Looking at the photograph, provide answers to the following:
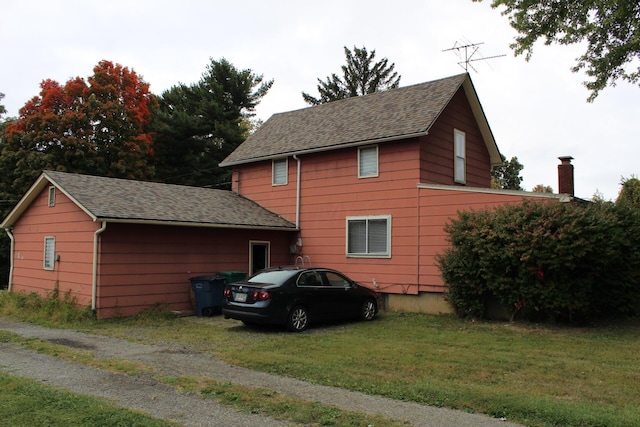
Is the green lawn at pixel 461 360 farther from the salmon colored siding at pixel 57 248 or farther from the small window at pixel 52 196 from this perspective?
the small window at pixel 52 196

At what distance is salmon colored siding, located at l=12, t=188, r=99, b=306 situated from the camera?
14.0 meters

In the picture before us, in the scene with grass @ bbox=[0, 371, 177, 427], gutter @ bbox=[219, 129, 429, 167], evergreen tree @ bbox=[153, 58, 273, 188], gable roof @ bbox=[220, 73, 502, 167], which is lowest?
grass @ bbox=[0, 371, 177, 427]

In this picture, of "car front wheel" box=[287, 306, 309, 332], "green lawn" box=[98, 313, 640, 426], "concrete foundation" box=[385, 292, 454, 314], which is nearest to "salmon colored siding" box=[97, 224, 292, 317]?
"green lawn" box=[98, 313, 640, 426]

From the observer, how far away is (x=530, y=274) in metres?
11.8

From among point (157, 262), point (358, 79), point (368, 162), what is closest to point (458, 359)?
point (368, 162)

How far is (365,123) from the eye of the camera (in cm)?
1756

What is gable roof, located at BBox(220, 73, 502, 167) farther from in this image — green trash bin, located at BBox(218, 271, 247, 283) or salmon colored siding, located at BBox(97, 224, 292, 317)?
green trash bin, located at BBox(218, 271, 247, 283)

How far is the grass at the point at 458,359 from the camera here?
6141 millimetres

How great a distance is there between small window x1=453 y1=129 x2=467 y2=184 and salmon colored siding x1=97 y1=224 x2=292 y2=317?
24.4 feet

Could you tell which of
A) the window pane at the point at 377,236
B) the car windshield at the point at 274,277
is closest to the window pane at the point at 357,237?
the window pane at the point at 377,236

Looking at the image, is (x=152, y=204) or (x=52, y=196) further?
(x=52, y=196)

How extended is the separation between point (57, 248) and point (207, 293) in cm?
485

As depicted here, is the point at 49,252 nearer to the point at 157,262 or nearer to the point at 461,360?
the point at 157,262

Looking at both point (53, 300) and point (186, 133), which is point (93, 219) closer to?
point (53, 300)
